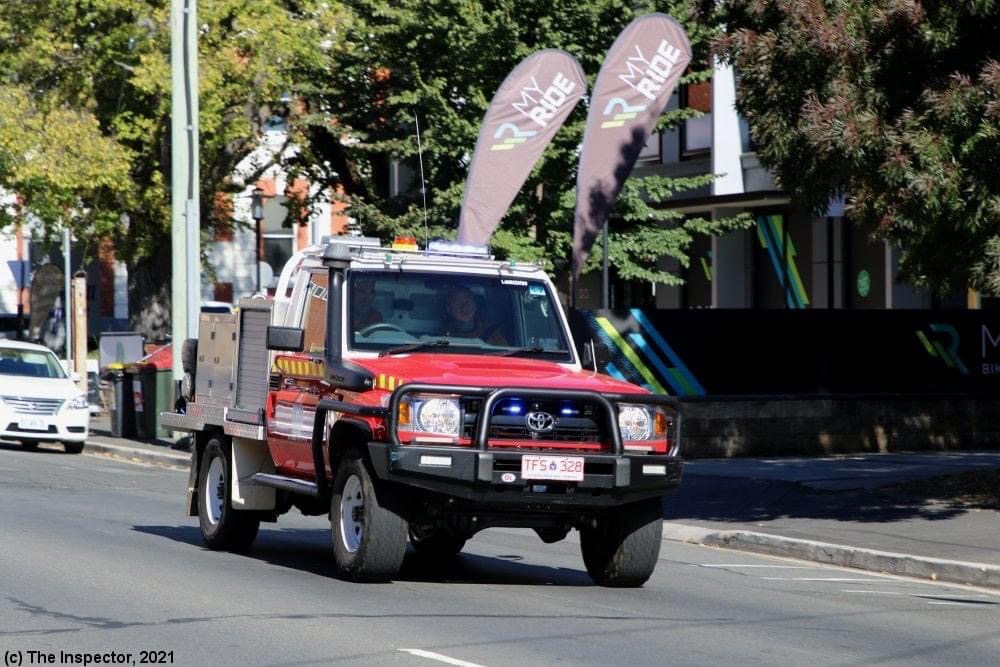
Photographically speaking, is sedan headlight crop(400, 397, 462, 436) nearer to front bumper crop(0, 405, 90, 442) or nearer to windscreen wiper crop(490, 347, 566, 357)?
windscreen wiper crop(490, 347, 566, 357)

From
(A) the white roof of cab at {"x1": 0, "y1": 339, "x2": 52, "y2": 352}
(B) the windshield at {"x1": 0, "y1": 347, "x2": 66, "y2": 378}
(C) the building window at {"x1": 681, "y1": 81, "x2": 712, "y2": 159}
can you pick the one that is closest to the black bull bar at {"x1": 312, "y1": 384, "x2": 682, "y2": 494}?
(B) the windshield at {"x1": 0, "y1": 347, "x2": 66, "y2": 378}

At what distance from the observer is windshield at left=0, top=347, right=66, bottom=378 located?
28.0m

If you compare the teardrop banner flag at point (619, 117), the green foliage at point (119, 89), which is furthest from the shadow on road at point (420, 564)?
the green foliage at point (119, 89)

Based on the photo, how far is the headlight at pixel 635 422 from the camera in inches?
436

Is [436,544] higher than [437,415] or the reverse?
the reverse

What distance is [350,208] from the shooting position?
3281cm

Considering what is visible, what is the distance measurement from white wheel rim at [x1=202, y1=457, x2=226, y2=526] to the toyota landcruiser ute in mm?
25

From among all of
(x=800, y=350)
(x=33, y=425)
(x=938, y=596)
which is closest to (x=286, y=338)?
(x=938, y=596)

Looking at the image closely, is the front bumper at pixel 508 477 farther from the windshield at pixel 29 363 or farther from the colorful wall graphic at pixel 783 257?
the colorful wall graphic at pixel 783 257

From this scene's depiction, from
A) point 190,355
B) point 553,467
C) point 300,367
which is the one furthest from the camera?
point 190,355

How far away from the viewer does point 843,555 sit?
1428 centimetres

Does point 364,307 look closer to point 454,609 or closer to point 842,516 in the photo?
point 454,609

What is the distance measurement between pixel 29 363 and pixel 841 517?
54.1ft

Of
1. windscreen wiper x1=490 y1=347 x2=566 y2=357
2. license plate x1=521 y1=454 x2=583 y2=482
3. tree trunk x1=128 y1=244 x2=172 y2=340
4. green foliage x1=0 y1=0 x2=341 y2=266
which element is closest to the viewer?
license plate x1=521 y1=454 x2=583 y2=482
